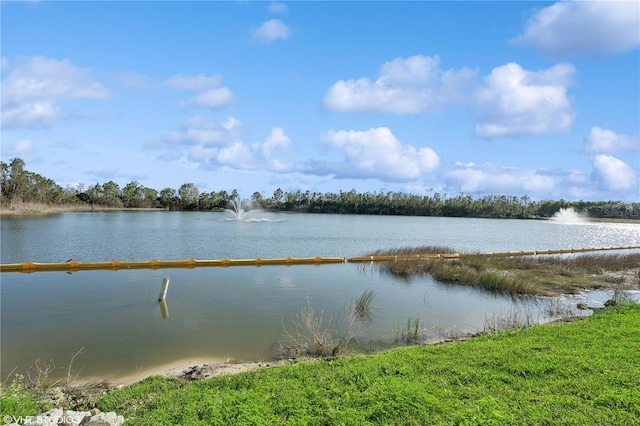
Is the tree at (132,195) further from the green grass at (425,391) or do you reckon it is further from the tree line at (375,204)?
the green grass at (425,391)

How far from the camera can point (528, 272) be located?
1900 cm

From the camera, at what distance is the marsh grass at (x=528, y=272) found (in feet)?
51.0

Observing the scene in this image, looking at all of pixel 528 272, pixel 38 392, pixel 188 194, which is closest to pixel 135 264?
pixel 38 392

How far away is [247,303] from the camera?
12023mm

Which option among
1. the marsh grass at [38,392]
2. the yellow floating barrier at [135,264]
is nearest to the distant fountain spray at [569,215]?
the yellow floating barrier at [135,264]

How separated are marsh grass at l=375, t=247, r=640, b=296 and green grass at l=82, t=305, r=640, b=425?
9.24 meters

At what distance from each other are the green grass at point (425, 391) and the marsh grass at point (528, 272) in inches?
364

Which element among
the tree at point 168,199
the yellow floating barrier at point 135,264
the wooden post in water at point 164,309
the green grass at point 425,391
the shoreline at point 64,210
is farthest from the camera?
the tree at point 168,199

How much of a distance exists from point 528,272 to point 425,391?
1680 centimetres

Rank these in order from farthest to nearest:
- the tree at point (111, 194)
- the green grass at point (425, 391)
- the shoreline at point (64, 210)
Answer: the tree at point (111, 194)
the shoreline at point (64, 210)
the green grass at point (425, 391)

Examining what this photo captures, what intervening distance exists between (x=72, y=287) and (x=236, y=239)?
1755cm

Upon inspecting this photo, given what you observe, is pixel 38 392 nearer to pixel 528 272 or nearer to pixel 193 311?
pixel 193 311

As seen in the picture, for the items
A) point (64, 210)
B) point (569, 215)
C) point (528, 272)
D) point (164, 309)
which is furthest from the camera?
point (569, 215)

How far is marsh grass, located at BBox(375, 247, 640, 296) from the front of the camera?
51.0ft
